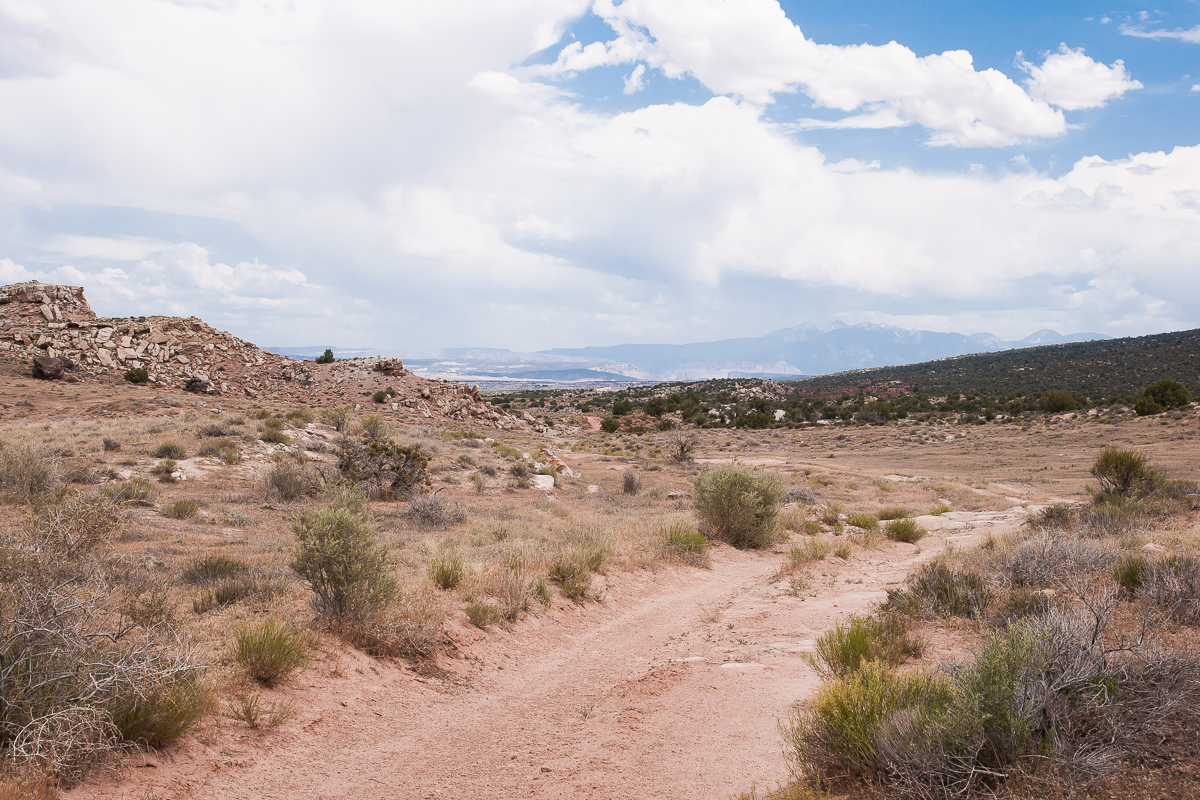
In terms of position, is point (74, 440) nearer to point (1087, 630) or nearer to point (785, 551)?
point (785, 551)

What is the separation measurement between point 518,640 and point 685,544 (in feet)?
17.9

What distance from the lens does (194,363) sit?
4466 cm

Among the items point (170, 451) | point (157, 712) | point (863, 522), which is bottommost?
point (863, 522)

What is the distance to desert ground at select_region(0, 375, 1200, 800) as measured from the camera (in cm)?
443

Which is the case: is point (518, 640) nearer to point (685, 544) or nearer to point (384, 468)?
point (685, 544)

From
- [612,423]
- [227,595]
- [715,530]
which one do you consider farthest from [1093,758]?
[612,423]

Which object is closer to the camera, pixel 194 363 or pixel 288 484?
pixel 288 484

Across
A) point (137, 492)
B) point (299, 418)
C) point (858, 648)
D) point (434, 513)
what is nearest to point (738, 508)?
point (434, 513)

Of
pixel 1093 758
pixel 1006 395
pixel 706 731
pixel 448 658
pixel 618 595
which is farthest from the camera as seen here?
pixel 1006 395

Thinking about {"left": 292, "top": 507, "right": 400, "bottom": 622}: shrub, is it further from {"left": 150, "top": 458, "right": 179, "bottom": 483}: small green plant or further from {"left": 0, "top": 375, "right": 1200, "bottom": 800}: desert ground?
{"left": 150, "top": 458, "right": 179, "bottom": 483}: small green plant

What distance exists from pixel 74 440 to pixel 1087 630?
945 inches

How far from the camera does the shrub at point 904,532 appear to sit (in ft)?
49.2

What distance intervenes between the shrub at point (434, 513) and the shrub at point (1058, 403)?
54.4 metres

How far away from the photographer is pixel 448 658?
6.84 m
